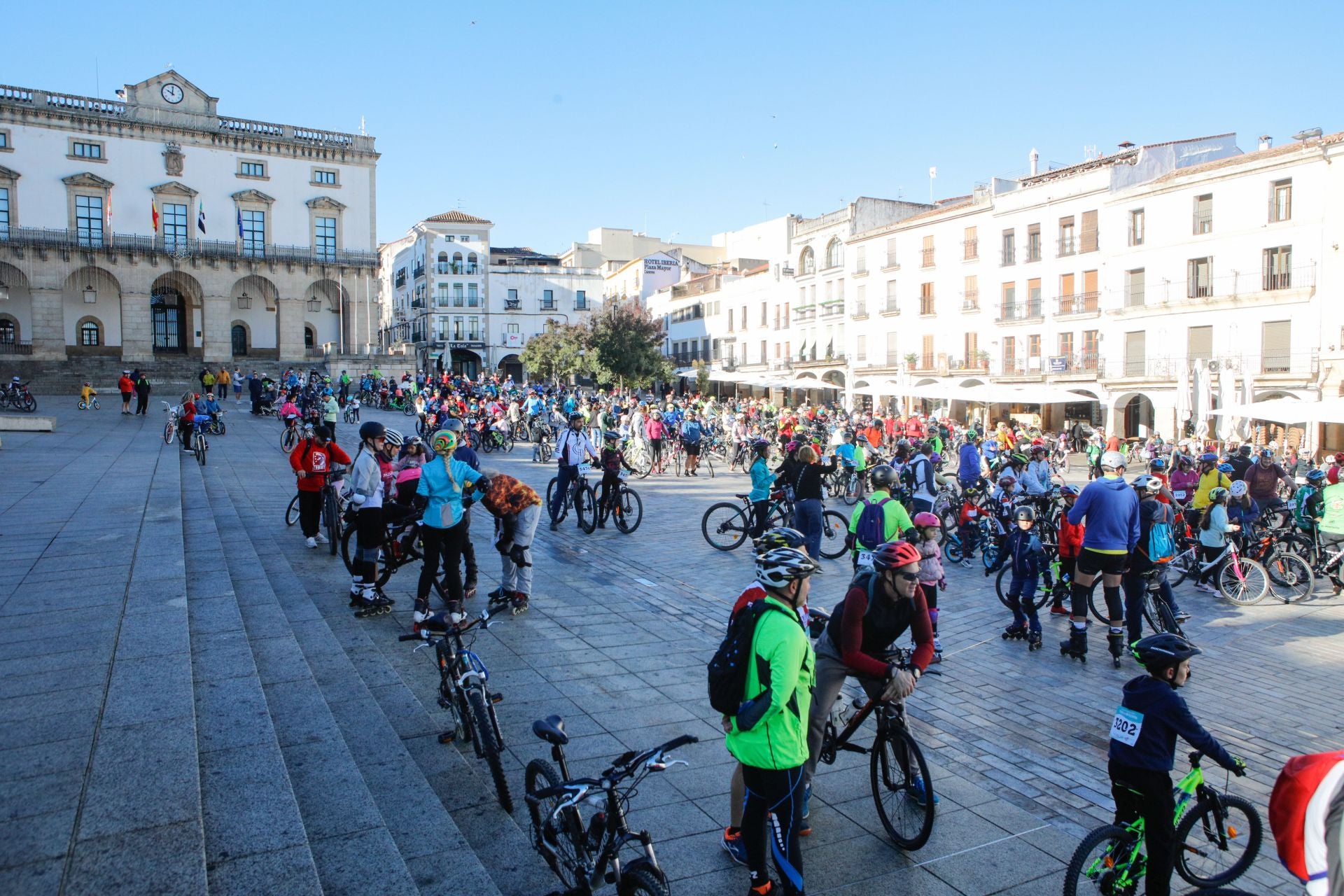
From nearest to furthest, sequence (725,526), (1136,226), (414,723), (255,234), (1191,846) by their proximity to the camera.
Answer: (1191,846) < (414,723) < (725,526) < (1136,226) < (255,234)

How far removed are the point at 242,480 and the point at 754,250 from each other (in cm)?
4980

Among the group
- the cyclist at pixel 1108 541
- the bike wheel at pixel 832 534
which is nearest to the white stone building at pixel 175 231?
the bike wheel at pixel 832 534

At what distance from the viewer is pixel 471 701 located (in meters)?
4.77

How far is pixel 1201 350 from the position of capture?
104 feet

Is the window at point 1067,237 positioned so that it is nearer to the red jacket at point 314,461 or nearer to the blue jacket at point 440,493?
the red jacket at point 314,461

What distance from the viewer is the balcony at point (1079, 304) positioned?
35.5 metres

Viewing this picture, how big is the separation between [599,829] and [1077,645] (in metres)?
5.63

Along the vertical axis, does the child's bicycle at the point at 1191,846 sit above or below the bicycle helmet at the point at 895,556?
below

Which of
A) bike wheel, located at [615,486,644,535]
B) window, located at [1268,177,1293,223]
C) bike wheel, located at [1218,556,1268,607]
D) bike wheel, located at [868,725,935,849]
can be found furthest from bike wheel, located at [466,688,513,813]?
window, located at [1268,177,1293,223]

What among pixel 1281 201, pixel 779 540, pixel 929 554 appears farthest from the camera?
pixel 1281 201

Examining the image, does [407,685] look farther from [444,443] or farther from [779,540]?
[779,540]

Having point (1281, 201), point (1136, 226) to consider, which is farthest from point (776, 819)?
point (1136, 226)

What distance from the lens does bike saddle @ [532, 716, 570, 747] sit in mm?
3676

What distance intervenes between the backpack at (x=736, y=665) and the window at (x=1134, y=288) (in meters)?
35.1
